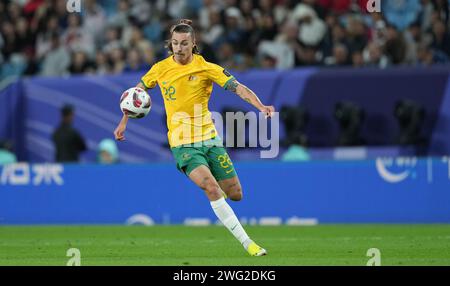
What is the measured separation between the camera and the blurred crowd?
18609 millimetres

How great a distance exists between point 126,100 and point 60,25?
11449 millimetres

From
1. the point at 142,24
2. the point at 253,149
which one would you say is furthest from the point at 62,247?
the point at 142,24

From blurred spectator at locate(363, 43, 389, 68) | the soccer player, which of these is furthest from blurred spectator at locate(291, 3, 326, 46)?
the soccer player

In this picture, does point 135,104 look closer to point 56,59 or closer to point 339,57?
point 339,57

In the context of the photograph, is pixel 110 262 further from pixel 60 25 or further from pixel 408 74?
pixel 60 25

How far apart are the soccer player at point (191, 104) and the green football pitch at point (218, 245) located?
3.15 feet

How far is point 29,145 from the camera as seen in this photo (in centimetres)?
2186

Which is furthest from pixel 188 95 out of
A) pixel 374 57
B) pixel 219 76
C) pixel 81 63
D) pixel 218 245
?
pixel 81 63

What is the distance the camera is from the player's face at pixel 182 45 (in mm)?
11695

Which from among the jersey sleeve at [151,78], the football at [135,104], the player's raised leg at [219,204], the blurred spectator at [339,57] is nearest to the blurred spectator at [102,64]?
the blurred spectator at [339,57]

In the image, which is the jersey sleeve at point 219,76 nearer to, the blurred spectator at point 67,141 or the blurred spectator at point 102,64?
the blurred spectator at point 67,141

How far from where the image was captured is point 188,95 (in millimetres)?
11961

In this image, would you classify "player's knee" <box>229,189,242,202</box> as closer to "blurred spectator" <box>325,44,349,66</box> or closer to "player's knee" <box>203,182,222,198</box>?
"player's knee" <box>203,182,222,198</box>
